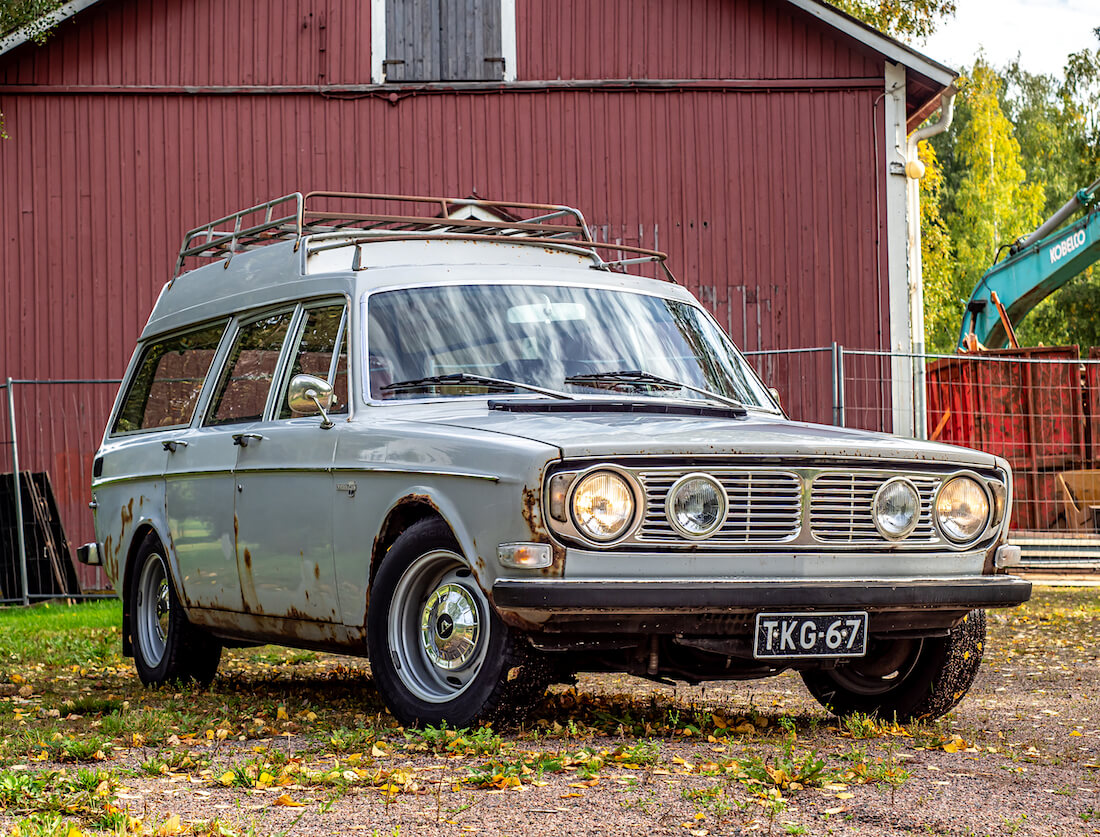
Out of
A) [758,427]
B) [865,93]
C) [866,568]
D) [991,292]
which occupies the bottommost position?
[866,568]

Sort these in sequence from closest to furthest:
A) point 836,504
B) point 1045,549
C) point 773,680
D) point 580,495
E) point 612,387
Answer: point 580,495 < point 836,504 < point 612,387 < point 773,680 < point 1045,549

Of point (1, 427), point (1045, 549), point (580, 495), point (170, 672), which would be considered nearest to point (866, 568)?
point (580, 495)

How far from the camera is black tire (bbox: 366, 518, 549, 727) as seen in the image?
5.34 meters

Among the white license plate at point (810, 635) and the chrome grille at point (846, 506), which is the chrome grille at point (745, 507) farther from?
the white license plate at point (810, 635)

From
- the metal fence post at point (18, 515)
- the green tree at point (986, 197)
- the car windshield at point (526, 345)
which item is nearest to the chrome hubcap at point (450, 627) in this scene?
the car windshield at point (526, 345)

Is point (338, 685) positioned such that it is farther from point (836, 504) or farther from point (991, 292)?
point (991, 292)

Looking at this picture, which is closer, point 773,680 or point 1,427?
point 773,680

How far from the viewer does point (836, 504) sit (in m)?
5.57

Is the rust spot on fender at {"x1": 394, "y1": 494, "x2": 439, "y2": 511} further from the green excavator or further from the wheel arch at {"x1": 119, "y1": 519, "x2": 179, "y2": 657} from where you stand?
the green excavator

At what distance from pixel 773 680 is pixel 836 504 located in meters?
3.07

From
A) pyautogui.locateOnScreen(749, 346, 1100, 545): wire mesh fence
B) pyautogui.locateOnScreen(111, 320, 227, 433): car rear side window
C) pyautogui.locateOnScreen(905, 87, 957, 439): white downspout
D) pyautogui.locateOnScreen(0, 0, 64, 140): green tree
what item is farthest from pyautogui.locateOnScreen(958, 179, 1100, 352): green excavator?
pyautogui.locateOnScreen(111, 320, 227, 433): car rear side window

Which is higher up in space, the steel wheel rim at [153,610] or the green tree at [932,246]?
the green tree at [932,246]

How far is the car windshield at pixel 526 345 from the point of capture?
20.8ft

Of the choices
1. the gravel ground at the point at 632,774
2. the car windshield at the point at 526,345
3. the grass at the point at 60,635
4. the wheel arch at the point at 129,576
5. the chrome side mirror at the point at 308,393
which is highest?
the car windshield at the point at 526,345
